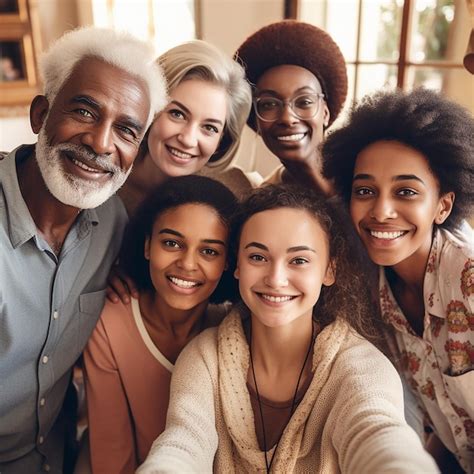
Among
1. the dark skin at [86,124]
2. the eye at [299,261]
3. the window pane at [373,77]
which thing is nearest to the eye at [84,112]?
the dark skin at [86,124]

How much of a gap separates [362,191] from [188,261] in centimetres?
55

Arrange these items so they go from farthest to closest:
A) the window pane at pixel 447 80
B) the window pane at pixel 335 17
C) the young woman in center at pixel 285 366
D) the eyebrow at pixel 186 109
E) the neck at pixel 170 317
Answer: the window pane at pixel 335 17
the window pane at pixel 447 80
the eyebrow at pixel 186 109
the neck at pixel 170 317
the young woman in center at pixel 285 366

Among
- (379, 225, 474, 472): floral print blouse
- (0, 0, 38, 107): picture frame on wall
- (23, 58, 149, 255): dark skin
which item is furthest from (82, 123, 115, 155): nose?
(0, 0, 38, 107): picture frame on wall

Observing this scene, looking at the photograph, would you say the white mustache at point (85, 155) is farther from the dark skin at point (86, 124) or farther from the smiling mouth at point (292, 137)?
the smiling mouth at point (292, 137)

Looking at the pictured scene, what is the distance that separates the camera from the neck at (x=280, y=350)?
159cm

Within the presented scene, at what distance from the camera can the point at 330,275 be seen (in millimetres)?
1605

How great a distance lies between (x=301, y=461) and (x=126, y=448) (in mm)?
572

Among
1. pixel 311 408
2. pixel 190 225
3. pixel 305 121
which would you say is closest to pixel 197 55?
pixel 305 121

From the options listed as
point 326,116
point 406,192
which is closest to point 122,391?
point 406,192

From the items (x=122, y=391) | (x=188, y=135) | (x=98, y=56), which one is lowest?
(x=122, y=391)

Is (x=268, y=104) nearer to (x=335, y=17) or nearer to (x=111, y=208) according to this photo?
(x=111, y=208)

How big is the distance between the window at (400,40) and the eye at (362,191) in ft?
4.32

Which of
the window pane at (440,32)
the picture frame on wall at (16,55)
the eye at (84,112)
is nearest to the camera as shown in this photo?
the eye at (84,112)

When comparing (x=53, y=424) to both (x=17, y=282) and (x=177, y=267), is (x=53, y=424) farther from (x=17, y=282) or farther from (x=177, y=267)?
(x=177, y=267)
